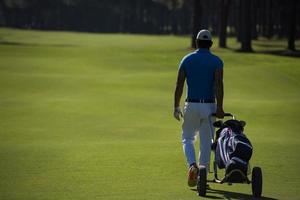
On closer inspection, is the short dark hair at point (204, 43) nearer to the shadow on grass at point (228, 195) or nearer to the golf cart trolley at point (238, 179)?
the golf cart trolley at point (238, 179)

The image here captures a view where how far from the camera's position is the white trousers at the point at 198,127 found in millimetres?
11107

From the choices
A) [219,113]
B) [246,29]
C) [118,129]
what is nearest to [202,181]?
[219,113]

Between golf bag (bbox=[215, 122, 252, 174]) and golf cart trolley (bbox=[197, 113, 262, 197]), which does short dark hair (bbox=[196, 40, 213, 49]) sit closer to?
golf bag (bbox=[215, 122, 252, 174])

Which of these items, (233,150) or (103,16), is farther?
(103,16)

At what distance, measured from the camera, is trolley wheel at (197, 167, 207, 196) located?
10.5 m

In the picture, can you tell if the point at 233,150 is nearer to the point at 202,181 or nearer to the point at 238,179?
the point at 238,179

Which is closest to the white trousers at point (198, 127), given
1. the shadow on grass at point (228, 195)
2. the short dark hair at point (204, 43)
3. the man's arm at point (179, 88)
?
the man's arm at point (179, 88)

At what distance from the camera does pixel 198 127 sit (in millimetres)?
11312

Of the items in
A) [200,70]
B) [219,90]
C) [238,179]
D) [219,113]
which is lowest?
[238,179]

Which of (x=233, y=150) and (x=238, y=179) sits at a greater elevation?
(x=233, y=150)

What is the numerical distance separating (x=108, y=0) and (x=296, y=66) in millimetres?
124882

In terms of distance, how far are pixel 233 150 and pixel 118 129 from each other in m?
9.79

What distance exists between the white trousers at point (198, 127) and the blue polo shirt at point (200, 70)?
17 centimetres

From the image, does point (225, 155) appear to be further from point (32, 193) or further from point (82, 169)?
point (82, 169)
